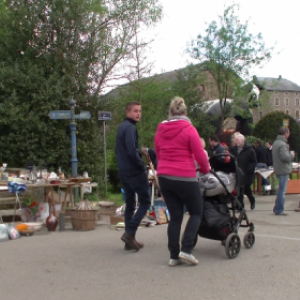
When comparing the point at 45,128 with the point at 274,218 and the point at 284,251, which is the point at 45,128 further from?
the point at 284,251

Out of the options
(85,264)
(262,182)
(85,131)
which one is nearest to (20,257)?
(85,264)

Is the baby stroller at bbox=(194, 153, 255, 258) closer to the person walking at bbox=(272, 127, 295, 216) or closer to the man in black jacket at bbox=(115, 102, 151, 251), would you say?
the man in black jacket at bbox=(115, 102, 151, 251)

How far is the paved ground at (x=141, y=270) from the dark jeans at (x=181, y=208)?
28 cm

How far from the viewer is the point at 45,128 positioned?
35.2ft

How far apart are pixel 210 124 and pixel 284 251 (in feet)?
51.6

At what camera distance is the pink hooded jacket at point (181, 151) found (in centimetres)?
503

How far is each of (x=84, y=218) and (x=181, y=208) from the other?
9.82 ft

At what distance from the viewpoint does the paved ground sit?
439 centimetres

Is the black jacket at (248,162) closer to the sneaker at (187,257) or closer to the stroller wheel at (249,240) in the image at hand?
the stroller wheel at (249,240)

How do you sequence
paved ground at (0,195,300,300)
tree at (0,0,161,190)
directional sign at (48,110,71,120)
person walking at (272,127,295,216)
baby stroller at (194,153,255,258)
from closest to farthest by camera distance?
paved ground at (0,195,300,300) → baby stroller at (194,153,255,258) → person walking at (272,127,295,216) → directional sign at (48,110,71,120) → tree at (0,0,161,190)

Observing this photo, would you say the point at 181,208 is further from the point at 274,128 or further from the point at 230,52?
the point at 274,128

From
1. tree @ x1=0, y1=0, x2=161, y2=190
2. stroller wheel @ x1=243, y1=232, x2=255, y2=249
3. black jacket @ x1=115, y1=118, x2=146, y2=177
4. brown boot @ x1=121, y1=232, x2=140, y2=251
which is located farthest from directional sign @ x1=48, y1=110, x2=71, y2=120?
stroller wheel @ x1=243, y1=232, x2=255, y2=249

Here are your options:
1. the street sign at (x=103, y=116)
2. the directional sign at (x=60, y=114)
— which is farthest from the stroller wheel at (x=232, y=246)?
the street sign at (x=103, y=116)

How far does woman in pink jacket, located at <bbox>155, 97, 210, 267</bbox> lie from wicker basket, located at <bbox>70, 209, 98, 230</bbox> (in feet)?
9.35
